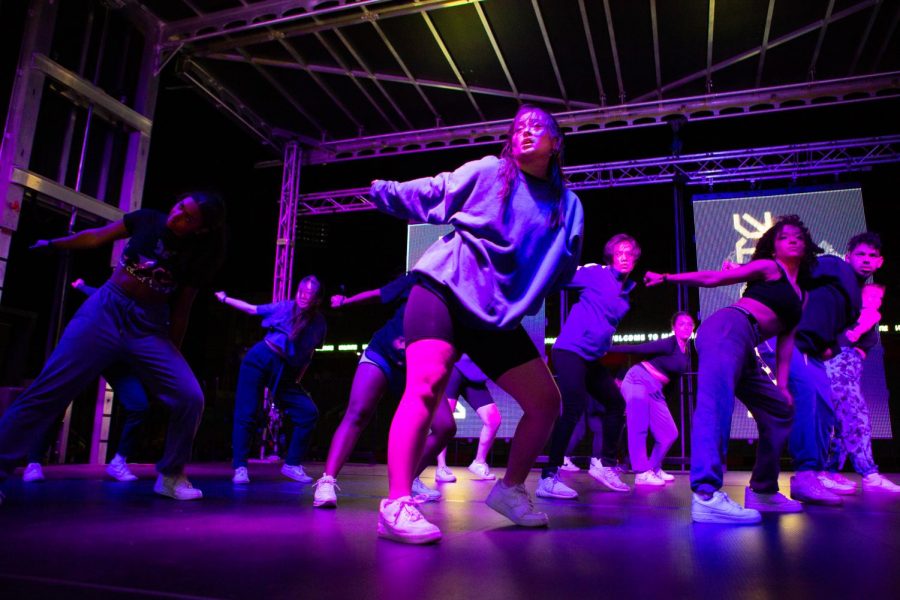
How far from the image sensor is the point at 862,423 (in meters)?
4.62

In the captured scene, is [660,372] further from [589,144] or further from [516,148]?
[589,144]

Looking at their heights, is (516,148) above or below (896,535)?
above

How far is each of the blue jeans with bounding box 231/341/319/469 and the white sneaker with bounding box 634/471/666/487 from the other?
2681 mm

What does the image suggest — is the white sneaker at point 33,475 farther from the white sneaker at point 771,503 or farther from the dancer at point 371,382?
the white sneaker at point 771,503

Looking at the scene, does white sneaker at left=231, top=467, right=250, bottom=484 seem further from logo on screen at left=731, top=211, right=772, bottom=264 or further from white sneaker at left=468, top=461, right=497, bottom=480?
logo on screen at left=731, top=211, right=772, bottom=264

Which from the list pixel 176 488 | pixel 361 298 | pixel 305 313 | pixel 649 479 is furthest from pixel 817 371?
pixel 176 488

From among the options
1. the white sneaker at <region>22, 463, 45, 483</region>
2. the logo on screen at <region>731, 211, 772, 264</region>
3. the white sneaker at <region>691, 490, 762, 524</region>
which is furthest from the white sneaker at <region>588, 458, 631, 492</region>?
the logo on screen at <region>731, 211, 772, 264</region>

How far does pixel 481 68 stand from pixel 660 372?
14.3 feet

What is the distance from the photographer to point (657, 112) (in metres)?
8.17

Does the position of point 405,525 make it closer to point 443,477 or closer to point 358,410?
point 358,410

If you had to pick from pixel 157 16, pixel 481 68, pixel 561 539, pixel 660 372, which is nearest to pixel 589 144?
pixel 481 68

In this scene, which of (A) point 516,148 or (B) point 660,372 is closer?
(A) point 516,148

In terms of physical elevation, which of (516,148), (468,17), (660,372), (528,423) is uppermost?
(468,17)

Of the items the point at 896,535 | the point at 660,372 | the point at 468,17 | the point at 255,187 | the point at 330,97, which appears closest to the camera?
the point at 896,535
